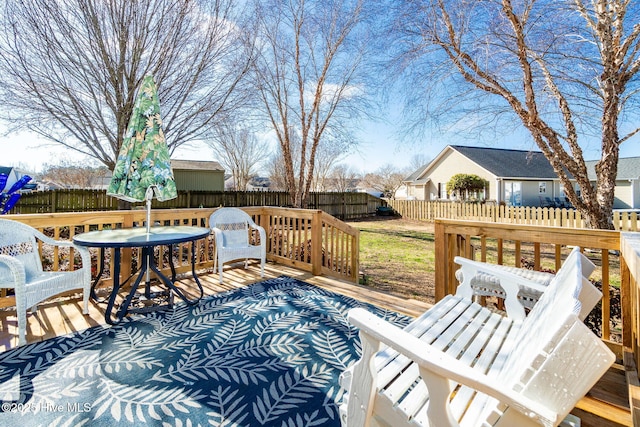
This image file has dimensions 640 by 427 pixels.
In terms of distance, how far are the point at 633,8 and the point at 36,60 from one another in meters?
8.25

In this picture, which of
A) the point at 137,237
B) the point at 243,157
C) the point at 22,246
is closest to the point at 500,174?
the point at 243,157

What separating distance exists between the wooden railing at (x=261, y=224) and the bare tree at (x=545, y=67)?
2.87 m

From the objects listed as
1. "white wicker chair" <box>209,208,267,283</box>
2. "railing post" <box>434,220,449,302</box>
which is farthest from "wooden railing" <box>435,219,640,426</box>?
"white wicker chair" <box>209,208,267,283</box>

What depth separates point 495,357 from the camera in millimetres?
1490

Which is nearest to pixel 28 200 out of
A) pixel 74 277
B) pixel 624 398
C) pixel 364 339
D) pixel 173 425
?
pixel 74 277

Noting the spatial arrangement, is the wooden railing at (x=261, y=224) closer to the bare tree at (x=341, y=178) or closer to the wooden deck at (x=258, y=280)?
the wooden deck at (x=258, y=280)

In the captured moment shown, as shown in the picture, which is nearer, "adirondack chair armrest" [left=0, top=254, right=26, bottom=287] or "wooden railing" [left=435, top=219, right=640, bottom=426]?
"wooden railing" [left=435, top=219, right=640, bottom=426]

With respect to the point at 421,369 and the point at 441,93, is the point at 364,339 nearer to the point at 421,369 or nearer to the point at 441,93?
the point at 421,369

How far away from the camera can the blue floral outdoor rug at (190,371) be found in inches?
66.5

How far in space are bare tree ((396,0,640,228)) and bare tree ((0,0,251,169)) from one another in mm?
3211

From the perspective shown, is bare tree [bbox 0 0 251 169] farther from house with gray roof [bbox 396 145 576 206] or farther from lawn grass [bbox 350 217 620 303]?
house with gray roof [bbox 396 145 576 206]

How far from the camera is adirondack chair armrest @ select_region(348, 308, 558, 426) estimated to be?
0.87 meters

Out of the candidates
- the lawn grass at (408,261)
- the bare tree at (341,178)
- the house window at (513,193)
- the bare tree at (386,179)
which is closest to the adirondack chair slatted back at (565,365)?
the lawn grass at (408,261)

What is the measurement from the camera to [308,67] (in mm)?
7699
